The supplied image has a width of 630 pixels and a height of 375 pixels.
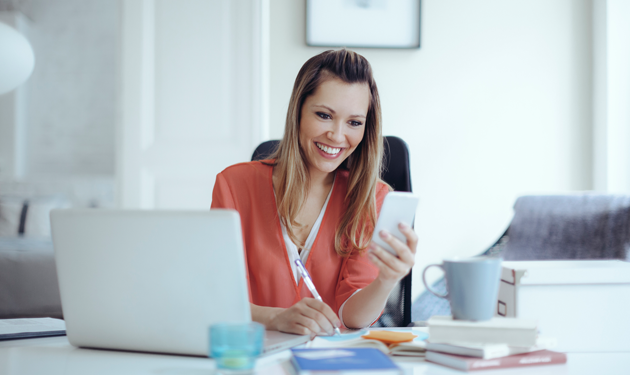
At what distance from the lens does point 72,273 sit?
2.33ft

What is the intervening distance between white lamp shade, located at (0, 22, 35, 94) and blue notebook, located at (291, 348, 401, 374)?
291cm

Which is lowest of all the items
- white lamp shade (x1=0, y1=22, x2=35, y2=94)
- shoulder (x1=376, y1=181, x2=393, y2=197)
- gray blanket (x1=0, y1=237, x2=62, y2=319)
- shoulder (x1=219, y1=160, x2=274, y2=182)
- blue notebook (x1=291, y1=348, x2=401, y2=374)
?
gray blanket (x1=0, y1=237, x2=62, y2=319)

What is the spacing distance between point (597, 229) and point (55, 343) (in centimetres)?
191

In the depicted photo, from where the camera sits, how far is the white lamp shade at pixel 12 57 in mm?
2760

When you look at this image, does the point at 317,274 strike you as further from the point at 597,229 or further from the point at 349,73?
the point at 597,229

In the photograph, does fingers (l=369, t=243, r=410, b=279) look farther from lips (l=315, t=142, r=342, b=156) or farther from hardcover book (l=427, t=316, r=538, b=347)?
lips (l=315, t=142, r=342, b=156)

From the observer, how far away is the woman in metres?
1.23

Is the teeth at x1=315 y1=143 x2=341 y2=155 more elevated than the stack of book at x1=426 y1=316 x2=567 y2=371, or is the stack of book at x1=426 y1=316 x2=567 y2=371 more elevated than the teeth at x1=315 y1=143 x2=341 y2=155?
the teeth at x1=315 y1=143 x2=341 y2=155

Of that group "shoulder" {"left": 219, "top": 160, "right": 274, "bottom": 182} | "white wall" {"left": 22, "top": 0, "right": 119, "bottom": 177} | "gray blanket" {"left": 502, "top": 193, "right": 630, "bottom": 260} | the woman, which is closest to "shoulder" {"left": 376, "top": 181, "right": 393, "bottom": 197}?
the woman

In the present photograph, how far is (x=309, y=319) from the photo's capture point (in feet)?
2.83

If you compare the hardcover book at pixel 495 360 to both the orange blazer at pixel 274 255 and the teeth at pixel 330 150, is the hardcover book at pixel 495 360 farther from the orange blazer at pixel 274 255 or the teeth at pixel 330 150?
the teeth at pixel 330 150

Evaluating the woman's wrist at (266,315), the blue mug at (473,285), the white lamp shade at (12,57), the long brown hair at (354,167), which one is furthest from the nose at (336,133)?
the white lamp shade at (12,57)

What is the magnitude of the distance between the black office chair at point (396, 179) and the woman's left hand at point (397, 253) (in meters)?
0.44

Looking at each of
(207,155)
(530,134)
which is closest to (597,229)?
(530,134)
